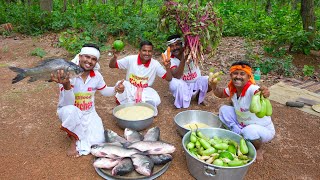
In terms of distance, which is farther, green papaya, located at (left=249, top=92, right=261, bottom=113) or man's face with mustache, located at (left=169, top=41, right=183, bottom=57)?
man's face with mustache, located at (left=169, top=41, right=183, bottom=57)

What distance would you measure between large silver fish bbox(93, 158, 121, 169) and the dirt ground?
0.14 meters

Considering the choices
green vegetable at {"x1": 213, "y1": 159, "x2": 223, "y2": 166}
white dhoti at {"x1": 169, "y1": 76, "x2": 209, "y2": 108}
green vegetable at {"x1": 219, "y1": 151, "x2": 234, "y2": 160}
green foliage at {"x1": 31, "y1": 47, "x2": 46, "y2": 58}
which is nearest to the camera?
green vegetable at {"x1": 213, "y1": 159, "x2": 223, "y2": 166}

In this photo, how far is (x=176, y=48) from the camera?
4379 mm

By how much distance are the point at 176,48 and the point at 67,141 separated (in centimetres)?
208

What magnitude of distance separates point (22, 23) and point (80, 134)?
323 inches

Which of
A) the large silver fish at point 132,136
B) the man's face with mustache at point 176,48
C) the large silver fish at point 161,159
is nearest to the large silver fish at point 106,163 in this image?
the large silver fish at point 161,159

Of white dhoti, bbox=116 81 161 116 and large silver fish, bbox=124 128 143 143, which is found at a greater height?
white dhoti, bbox=116 81 161 116

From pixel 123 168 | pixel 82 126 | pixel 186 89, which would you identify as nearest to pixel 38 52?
pixel 186 89

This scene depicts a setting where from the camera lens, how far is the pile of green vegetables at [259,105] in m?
2.96

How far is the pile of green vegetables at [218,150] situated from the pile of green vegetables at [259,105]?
345 mm

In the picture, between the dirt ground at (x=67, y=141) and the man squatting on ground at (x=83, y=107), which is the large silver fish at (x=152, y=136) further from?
the man squatting on ground at (x=83, y=107)

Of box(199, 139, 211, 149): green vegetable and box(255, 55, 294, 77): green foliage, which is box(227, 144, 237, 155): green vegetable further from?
box(255, 55, 294, 77): green foliage

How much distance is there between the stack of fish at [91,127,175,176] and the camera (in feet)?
9.27

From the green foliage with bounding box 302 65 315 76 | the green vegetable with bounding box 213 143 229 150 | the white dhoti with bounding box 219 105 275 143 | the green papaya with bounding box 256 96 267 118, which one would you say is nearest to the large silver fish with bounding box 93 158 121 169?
the green vegetable with bounding box 213 143 229 150
